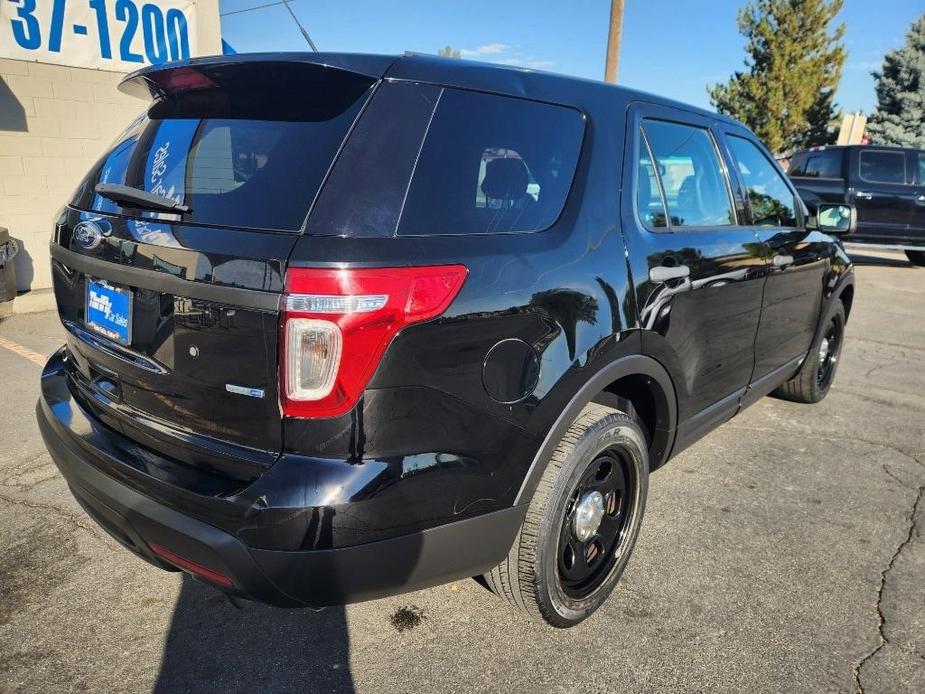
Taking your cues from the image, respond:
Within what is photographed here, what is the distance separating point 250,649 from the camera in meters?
2.31

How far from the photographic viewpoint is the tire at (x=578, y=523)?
2189 millimetres

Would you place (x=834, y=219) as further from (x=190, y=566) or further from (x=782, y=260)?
(x=190, y=566)

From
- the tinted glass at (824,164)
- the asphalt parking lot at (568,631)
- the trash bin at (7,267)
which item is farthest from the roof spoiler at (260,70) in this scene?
the tinted glass at (824,164)

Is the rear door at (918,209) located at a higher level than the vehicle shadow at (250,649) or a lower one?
higher

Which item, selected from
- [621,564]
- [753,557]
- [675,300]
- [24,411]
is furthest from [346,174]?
[24,411]

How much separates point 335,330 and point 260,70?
0.86 meters

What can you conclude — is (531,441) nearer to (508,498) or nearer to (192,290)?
(508,498)

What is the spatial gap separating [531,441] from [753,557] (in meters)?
1.53

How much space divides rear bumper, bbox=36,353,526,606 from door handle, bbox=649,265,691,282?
1024 mm

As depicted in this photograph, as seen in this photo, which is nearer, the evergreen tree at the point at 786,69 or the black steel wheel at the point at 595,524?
the black steel wheel at the point at 595,524

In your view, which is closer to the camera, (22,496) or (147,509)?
(147,509)

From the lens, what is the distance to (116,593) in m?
2.57

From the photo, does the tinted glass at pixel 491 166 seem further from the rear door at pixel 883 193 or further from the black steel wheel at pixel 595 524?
the rear door at pixel 883 193

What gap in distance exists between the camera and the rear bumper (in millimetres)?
1728
